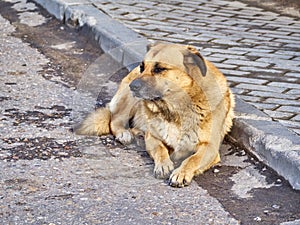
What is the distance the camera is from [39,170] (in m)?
5.08

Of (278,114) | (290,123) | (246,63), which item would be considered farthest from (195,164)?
(246,63)

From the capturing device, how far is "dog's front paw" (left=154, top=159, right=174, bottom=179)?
5005mm

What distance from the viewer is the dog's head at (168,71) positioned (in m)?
5.16

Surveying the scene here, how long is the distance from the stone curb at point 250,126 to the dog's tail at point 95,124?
93 centimetres

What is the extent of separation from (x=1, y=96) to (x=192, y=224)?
270 cm

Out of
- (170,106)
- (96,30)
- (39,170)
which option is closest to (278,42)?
(96,30)

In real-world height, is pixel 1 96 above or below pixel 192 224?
below

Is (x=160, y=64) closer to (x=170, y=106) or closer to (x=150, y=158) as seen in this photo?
(x=170, y=106)

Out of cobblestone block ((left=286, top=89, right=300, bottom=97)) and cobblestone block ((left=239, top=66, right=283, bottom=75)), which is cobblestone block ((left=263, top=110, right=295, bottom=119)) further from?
cobblestone block ((left=239, top=66, right=283, bottom=75))

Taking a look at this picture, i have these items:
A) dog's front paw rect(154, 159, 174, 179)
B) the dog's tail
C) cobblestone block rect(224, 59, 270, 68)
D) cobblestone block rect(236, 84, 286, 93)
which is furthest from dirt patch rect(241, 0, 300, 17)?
dog's front paw rect(154, 159, 174, 179)

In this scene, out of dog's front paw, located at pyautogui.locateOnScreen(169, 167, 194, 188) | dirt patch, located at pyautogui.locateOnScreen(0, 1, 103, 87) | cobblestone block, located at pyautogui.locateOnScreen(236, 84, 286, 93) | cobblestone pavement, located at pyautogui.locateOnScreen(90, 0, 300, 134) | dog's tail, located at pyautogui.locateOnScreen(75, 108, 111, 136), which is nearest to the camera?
dog's front paw, located at pyautogui.locateOnScreen(169, 167, 194, 188)

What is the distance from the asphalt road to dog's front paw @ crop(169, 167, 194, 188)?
0.15 ft

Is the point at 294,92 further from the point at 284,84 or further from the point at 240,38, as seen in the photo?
the point at 240,38

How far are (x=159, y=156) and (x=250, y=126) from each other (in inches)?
28.6
